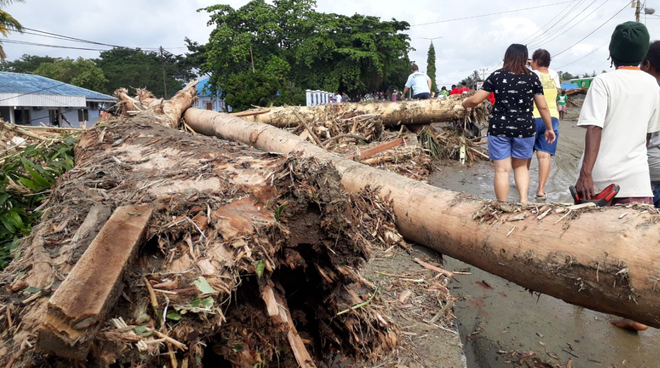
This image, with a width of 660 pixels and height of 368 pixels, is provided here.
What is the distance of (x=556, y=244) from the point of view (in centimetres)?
208

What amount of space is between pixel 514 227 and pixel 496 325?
1.00 meters

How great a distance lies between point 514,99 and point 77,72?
178ft

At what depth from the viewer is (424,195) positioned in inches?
127

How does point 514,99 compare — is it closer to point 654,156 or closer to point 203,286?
point 654,156

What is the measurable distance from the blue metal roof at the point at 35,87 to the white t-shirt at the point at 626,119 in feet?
109

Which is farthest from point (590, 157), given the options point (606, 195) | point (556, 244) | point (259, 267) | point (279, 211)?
point (259, 267)

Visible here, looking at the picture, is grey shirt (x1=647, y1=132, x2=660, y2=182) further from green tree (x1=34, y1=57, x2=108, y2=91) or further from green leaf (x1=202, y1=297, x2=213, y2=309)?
green tree (x1=34, y1=57, x2=108, y2=91)

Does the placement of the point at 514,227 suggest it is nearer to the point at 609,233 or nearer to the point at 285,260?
the point at 609,233

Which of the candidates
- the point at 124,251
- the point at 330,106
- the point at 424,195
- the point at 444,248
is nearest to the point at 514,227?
the point at 444,248

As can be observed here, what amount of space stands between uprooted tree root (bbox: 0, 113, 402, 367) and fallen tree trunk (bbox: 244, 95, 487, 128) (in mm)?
5464

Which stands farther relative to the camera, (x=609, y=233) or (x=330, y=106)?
(x=330, y=106)

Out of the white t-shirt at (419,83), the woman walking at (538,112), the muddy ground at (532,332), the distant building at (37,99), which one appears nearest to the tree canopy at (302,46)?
the distant building at (37,99)

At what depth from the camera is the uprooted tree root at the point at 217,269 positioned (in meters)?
1.37

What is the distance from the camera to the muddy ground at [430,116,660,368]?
2643 millimetres
